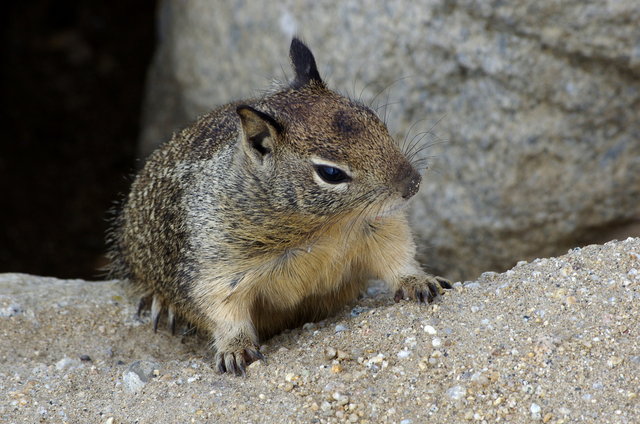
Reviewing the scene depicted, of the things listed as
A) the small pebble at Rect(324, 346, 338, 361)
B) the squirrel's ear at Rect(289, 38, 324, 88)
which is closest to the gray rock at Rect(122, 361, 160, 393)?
the small pebble at Rect(324, 346, 338, 361)

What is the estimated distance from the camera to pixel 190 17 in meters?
7.62

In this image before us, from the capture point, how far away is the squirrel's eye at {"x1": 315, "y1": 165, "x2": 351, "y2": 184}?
3.71 meters

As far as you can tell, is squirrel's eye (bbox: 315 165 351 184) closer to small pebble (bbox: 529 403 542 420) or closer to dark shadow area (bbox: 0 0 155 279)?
small pebble (bbox: 529 403 542 420)

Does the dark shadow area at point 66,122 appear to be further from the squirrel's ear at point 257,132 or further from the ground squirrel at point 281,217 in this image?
the squirrel's ear at point 257,132

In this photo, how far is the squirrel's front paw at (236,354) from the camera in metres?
3.99

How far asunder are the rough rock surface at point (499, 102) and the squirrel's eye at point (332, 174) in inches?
93.0

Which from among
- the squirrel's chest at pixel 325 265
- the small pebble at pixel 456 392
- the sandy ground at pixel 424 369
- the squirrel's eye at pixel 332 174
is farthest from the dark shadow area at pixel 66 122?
the small pebble at pixel 456 392

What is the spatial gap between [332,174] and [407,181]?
1.10ft

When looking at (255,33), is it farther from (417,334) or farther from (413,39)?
(417,334)

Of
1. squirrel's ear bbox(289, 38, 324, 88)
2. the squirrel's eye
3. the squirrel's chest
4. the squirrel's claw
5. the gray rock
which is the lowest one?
the squirrel's claw

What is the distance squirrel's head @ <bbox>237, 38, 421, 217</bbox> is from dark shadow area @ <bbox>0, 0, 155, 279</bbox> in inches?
215

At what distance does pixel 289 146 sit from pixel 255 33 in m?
3.37

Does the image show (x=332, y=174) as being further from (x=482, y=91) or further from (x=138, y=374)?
(x=482, y=91)

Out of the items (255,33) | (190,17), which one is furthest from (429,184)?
(190,17)
